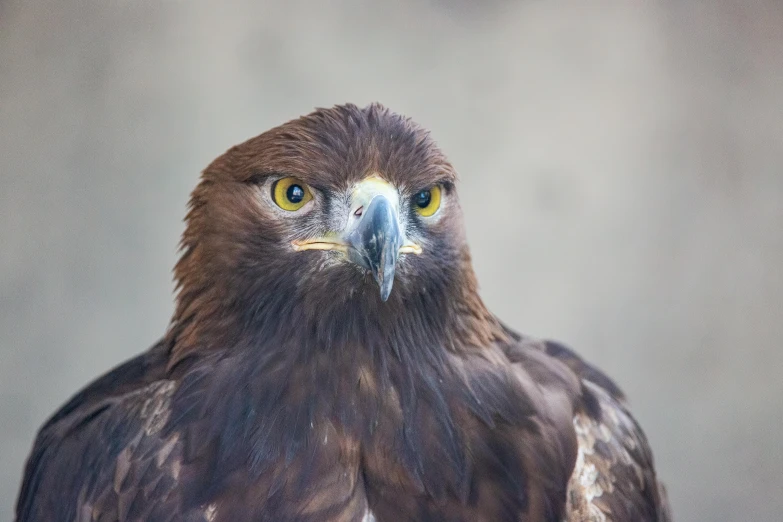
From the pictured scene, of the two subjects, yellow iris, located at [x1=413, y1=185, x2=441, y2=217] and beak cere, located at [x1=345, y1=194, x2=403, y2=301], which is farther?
yellow iris, located at [x1=413, y1=185, x2=441, y2=217]

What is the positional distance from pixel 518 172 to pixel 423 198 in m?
1.41

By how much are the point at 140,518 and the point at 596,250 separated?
74.8 inches

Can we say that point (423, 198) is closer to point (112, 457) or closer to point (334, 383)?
point (334, 383)

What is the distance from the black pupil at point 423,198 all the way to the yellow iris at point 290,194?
0.60ft

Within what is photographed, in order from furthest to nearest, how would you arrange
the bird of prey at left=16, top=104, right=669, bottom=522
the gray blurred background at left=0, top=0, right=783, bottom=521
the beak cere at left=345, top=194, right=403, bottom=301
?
1. the gray blurred background at left=0, top=0, right=783, bottom=521
2. the bird of prey at left=16, top=104, right=669, bottom=522
3. the beak cere at left=345, top=194, right=403, bottom=301

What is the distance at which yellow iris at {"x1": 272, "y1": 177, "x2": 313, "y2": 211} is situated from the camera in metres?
1.39

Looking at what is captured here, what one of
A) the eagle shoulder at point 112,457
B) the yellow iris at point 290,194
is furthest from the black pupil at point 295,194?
the eagle shoulder at point 112,457

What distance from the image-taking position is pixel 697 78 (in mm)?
2777

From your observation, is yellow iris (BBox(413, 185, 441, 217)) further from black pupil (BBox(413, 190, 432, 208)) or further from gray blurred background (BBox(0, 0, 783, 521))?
gray blurred background (BBox(0, 0, 783, 521))

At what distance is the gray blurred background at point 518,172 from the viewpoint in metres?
2.62

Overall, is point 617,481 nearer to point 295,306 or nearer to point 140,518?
point 295,306

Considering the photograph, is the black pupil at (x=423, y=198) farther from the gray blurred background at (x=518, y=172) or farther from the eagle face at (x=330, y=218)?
the gray blurred background at (x=518, y=172)

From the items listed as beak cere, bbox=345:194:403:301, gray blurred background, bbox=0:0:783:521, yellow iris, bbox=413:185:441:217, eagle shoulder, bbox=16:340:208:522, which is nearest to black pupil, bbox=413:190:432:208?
yellow iris, bbox=413:185:441:217

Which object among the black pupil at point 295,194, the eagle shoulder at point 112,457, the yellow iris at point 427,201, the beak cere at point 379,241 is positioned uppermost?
the black pupil at point 295,194
